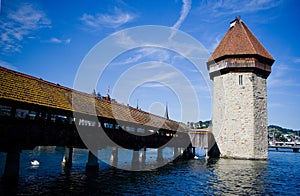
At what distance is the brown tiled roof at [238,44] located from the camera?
2516 centimetres

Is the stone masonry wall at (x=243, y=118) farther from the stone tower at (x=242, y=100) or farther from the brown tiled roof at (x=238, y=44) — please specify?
the brown tiled roof at (x=238, y=44)

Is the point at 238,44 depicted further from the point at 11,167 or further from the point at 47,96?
the point at 11,167

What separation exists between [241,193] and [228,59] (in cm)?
1838

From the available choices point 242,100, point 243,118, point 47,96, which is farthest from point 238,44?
point 47,96

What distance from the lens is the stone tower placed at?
78.1 ft

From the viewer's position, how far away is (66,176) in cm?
1150

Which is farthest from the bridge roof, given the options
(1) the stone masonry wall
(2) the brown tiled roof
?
(2) the brown tiled roof

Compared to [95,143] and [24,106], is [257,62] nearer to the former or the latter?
[95,143]

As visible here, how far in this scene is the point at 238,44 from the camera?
26016 millimetres

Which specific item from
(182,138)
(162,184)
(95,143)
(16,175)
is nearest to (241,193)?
(162,184)

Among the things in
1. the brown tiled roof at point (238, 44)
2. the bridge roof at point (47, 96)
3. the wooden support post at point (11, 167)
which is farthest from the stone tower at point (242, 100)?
the wooden support post at point (11, 167)

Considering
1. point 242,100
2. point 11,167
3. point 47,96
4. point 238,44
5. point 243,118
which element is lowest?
point 11,167

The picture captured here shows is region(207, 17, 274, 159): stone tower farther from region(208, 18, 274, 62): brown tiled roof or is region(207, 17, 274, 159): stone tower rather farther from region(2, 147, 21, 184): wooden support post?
region(2, 147, 21, 184): wooden support post

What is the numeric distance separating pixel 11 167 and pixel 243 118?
70.1ft
